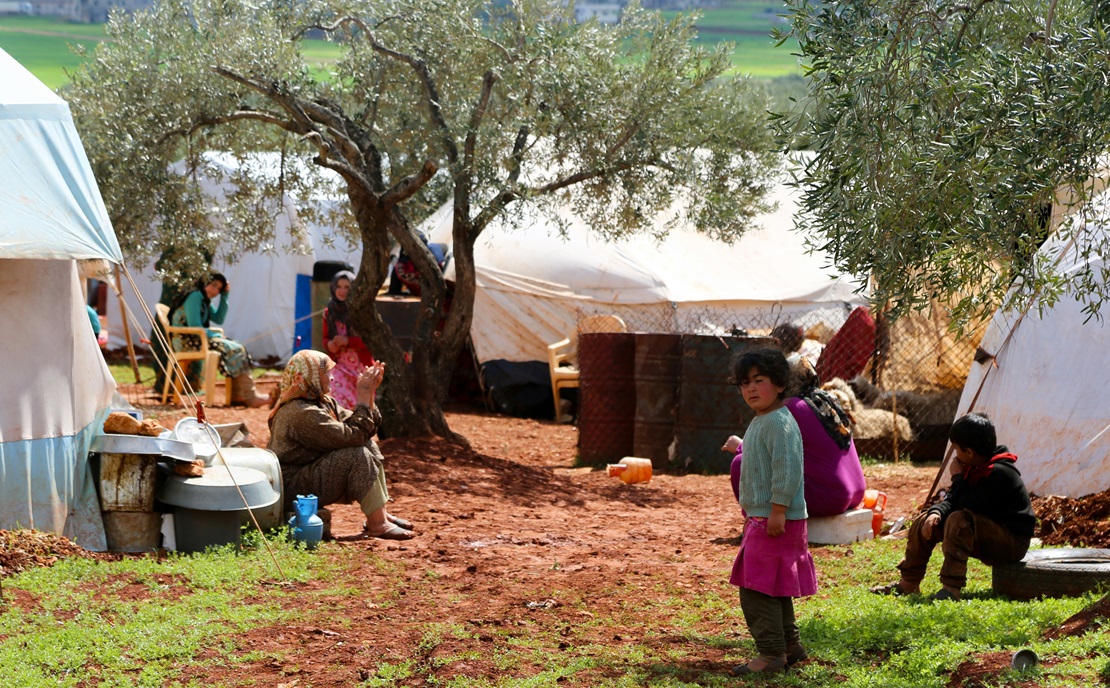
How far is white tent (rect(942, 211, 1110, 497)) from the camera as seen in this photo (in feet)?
25.7

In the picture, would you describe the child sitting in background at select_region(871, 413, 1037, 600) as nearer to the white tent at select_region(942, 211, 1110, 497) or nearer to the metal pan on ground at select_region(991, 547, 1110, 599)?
the metal pan on ground at select_region(991, 547, 1110, 599)

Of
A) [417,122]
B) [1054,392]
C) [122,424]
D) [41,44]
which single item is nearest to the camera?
[122,424]

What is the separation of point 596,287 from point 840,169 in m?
10.3

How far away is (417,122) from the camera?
11.2m

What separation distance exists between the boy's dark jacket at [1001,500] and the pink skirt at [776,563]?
1.30 meters

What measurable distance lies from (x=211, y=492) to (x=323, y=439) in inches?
33.2

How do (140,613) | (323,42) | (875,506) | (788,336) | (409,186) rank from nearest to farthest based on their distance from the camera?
(140,613), (875,506), (788,336), (409,186), (323,42)

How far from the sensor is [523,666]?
475 centimetres

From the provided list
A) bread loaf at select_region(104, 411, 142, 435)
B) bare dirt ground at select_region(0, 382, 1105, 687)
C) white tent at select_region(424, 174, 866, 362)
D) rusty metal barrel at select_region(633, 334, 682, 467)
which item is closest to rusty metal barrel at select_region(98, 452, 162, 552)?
bread loaf at select_region(104, 411, 142, 435)

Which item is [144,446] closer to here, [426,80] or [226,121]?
[226,121]

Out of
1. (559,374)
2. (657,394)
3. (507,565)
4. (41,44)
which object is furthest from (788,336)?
(41,44)

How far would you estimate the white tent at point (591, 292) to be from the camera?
14938 millimetres

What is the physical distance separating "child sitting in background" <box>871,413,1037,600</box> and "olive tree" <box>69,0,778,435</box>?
202 inches

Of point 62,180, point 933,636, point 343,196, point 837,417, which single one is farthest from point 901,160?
point 343,196
